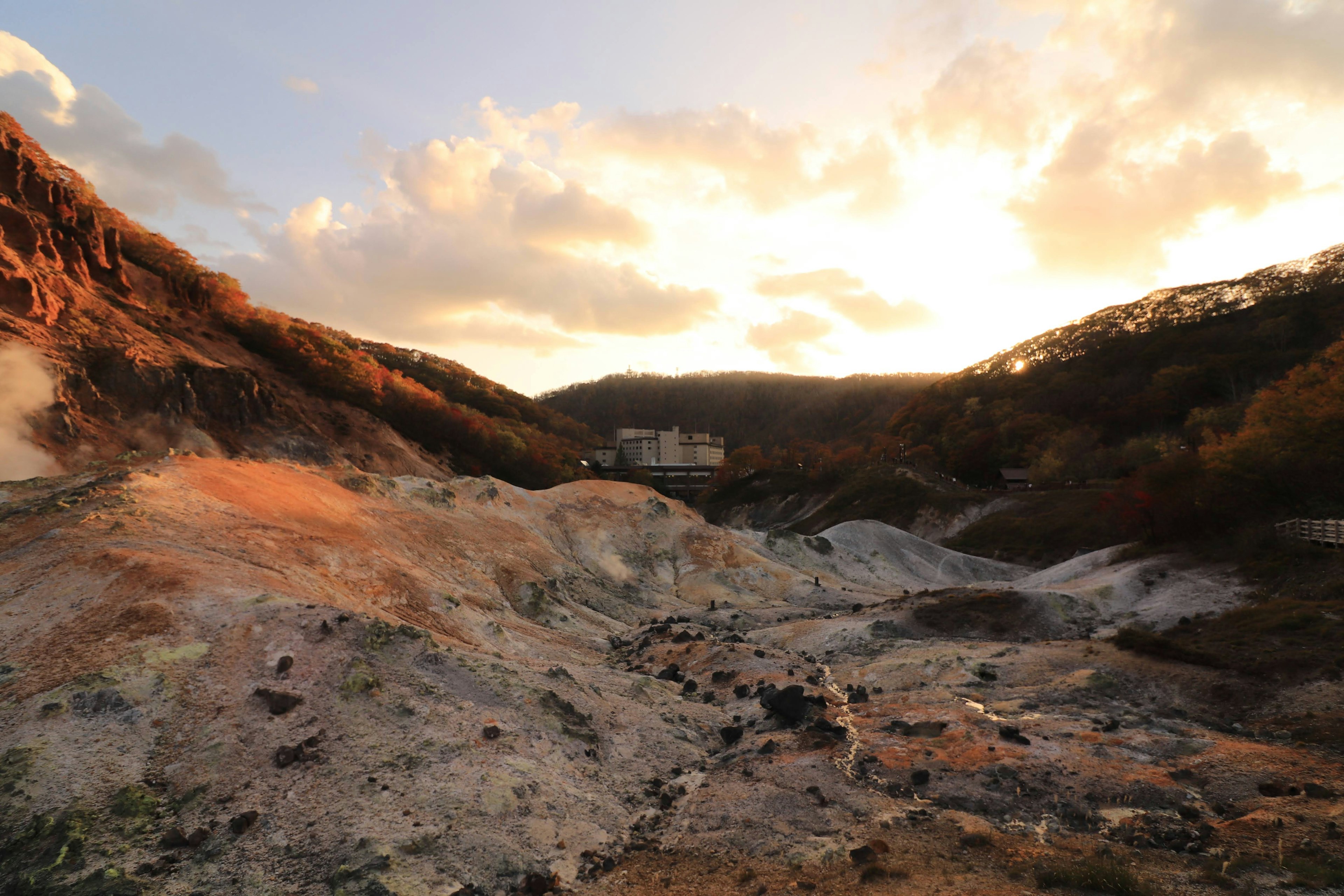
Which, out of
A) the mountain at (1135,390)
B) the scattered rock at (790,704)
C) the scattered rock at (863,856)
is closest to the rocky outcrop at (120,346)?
the scattered rock at (790,704)

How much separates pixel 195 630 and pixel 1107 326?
19527 cm

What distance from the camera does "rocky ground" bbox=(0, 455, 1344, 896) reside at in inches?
339

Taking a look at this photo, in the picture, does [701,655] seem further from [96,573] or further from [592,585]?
[96,573]

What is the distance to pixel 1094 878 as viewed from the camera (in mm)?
8281

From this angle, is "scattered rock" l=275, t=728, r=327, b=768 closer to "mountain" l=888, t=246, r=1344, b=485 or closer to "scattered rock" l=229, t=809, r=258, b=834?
"scattered rock" l=229, t=809, r=258, b=834

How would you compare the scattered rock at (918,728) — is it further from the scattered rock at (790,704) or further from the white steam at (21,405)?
the white steam at (21,405)

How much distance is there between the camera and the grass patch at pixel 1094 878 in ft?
26.5

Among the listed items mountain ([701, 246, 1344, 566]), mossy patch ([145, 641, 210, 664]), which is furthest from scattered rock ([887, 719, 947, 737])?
mountain ([701, 246, 1344, 566])

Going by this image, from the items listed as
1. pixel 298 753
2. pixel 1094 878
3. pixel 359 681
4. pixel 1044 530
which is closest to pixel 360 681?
pixel 359 681

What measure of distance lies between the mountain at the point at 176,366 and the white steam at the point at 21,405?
1.96 ft

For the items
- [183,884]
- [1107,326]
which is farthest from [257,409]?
[1107,326]

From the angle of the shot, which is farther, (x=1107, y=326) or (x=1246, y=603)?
(x=1107, y=326)

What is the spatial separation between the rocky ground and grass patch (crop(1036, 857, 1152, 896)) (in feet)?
0.16

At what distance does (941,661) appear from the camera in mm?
22156
